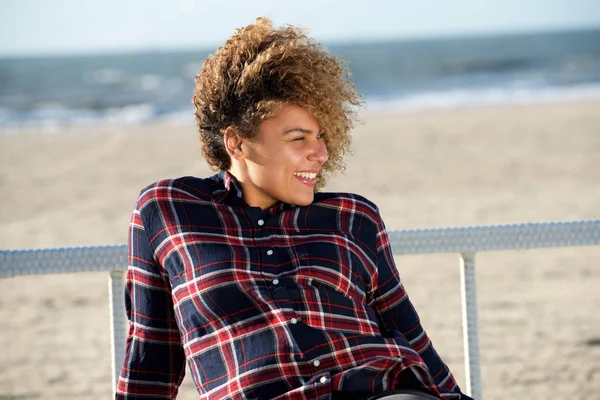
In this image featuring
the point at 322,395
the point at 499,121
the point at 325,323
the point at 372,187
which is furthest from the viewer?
the point at 499,121

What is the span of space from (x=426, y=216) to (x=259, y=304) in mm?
6147

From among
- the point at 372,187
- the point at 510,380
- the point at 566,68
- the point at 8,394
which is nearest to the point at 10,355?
the point at 8,394

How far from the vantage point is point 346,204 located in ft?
6.21

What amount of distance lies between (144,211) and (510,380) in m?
2.57

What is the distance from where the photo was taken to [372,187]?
30.1 ft

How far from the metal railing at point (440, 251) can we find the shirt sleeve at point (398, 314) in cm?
14

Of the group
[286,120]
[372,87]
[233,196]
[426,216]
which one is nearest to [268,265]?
[233,196]

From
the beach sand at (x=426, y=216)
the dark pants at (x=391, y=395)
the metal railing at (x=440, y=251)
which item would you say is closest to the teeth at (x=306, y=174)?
the metal railing at (x=440, y=251)

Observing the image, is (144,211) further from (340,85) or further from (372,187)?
(372,187)

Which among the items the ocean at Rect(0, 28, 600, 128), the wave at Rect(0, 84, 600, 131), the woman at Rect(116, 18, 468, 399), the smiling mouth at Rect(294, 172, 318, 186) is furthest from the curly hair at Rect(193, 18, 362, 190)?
the wave at Rect(0, 84, 600, 131)

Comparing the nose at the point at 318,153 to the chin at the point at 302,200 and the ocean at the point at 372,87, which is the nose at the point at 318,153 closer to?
the chin at the point at 302,200

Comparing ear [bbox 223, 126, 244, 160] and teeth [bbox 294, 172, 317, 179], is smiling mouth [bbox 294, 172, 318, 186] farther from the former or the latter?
ear [bbox 223, 126, 244, 160]

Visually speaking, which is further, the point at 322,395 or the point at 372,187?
the point at 372,187

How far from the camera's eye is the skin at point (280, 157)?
1.79m
